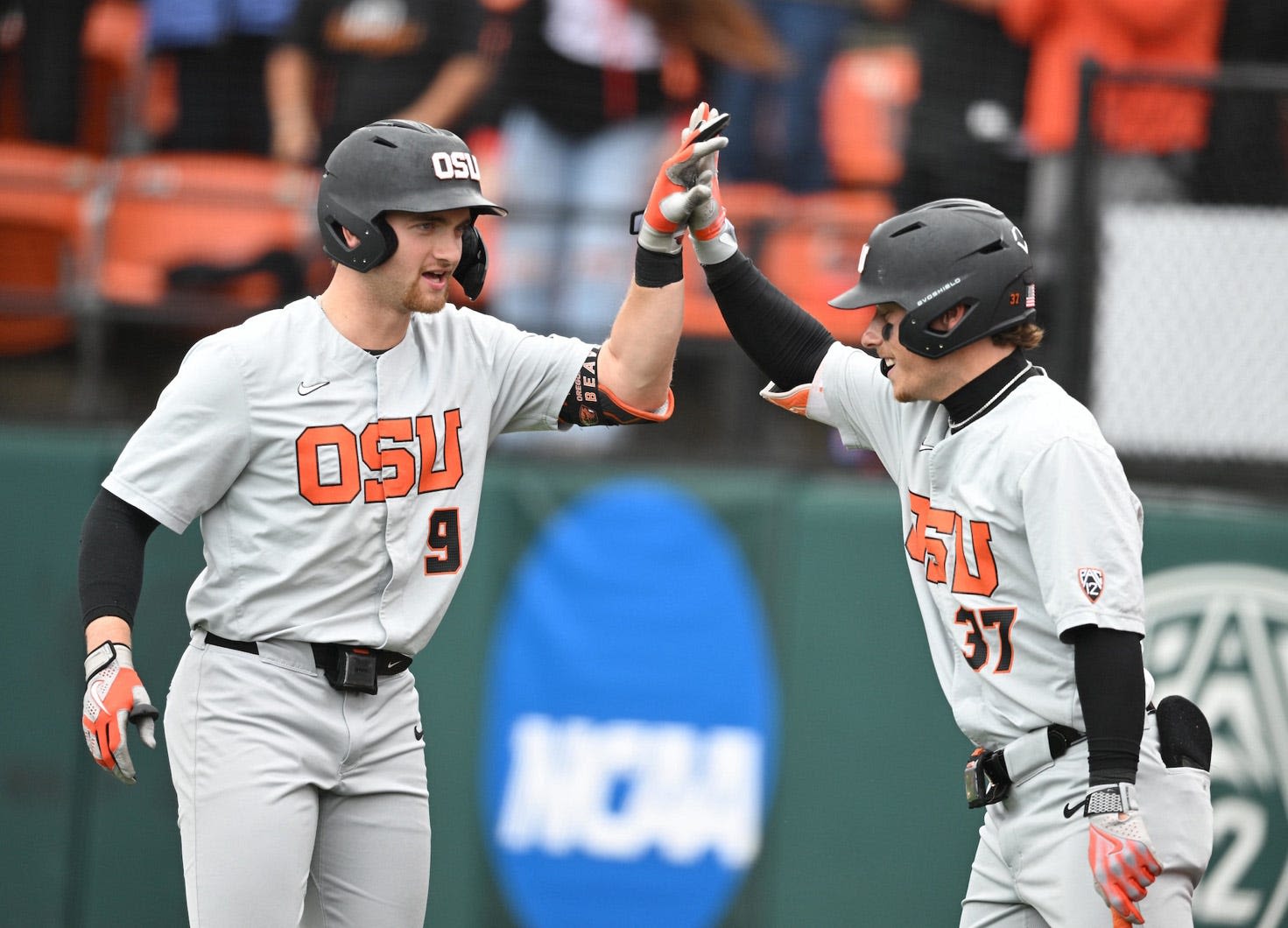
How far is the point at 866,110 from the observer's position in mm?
6957

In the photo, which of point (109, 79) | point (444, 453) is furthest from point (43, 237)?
point (444, 453)

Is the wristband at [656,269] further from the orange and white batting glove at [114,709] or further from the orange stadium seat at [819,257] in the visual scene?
the orange stadium seat at [819,257]

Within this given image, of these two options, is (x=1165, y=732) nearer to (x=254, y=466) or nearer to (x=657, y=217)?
(x=657, y=217)

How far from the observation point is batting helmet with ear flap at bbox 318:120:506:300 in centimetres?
365

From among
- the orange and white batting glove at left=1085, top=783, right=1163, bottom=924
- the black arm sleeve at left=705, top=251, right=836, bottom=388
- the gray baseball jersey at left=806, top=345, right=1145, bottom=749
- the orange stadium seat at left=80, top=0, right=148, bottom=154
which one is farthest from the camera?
the orange stadium seat at left=80, top=0, right=148, bottom=154

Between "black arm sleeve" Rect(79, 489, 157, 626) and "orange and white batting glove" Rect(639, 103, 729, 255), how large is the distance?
1.27 m

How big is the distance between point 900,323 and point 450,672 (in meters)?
2.98

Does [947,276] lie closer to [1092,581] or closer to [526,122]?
[1092,581]

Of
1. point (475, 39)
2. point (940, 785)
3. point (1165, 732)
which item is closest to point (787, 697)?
point (940, 785)

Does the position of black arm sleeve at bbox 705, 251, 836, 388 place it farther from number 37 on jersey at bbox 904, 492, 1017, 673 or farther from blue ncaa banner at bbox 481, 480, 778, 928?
blue ncaa banner at bbox 481, 480, 778, 928

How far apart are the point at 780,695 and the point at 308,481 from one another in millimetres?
2696

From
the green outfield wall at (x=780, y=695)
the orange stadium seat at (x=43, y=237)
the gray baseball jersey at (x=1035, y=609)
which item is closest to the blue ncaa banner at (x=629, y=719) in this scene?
the green outfield wall at (x=780, y=695)

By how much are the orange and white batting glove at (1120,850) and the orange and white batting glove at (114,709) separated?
6.17 ft

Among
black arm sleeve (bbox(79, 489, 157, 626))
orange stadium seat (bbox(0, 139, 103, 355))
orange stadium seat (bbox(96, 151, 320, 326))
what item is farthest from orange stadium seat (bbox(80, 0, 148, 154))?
black arm sleeve (bbox(79, 489, 157, 626))
